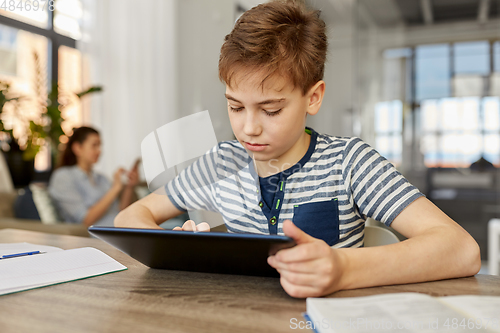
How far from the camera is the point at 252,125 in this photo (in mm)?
807

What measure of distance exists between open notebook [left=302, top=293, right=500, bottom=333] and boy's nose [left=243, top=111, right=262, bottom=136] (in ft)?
1.32

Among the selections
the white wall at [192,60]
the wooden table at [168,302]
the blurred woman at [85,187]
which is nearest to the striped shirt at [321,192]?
the wooden table at [168,302]

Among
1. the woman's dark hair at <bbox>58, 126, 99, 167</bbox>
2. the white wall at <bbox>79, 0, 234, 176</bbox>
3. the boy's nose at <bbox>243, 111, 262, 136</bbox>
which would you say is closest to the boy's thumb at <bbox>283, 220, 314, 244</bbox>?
the boy's nose at <bbox>243, 111, 262, 136</bbox>

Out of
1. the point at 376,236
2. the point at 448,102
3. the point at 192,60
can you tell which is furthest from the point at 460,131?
the point at 376,236

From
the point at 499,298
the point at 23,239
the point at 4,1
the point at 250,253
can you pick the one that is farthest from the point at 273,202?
the point at 4,1

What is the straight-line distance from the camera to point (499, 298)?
528mm

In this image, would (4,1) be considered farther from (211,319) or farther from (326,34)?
(211,319)

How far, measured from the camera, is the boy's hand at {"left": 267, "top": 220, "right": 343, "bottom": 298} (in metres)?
0.53

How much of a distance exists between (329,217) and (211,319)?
476 mm

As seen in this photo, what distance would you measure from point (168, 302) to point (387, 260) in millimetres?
334

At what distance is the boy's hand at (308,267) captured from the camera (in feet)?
1.73

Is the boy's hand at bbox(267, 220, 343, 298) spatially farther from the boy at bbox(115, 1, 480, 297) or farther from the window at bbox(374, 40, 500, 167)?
the window at bbox(374, 40, 500, 167)

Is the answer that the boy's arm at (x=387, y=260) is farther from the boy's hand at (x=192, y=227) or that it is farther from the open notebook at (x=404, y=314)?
the boy's hand at (x=192, y=227)

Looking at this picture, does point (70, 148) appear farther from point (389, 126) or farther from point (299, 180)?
point (389, 126)
